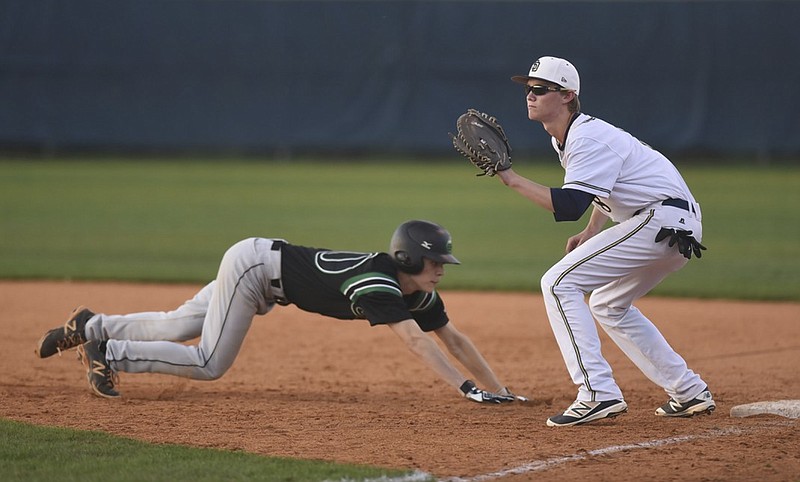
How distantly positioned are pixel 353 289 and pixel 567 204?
114 cm

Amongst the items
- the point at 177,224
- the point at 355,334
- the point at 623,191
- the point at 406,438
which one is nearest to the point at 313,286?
the point at 406,438

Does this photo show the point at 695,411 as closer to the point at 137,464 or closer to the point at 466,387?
the point at 466,387

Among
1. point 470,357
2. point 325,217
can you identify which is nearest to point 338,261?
point 470,357

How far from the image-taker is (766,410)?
5.21m

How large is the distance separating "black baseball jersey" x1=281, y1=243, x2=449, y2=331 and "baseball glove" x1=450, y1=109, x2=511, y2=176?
0.70 meters

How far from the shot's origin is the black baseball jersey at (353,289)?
16.6 ft

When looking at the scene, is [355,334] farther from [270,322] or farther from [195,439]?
[195,439]

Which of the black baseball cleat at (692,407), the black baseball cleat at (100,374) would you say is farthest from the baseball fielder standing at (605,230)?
the black baseball cleat at (100,374)

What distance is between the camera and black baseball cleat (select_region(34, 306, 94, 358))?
233 inches

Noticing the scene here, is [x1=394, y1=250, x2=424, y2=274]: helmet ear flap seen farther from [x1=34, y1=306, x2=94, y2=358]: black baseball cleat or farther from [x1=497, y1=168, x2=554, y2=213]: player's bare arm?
[x1=34, y1=306, x2=94, y2=358]: black baseball cleat

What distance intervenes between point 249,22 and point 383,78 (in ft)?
10.9

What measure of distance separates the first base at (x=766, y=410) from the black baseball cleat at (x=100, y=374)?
125 inches

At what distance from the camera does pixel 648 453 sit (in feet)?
14.6

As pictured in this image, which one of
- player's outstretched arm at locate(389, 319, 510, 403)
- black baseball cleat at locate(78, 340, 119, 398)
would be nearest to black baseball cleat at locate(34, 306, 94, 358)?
black baseball cleat at locate(78, 340, 119, 398)
